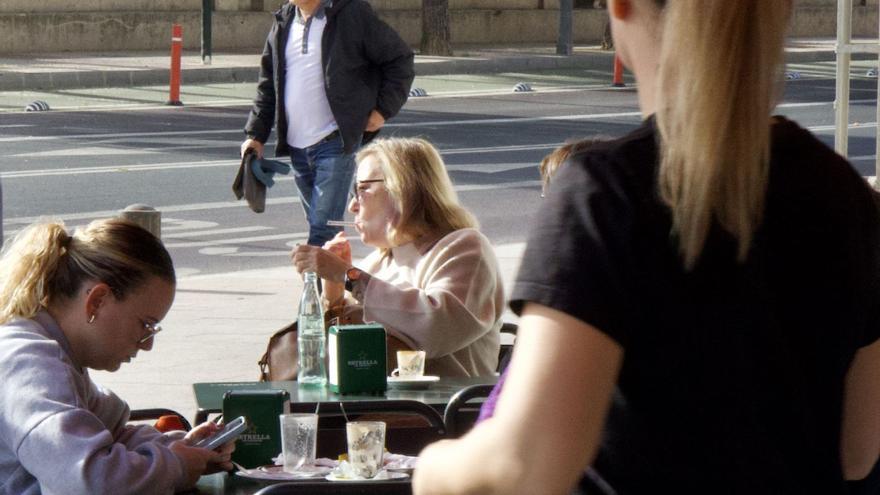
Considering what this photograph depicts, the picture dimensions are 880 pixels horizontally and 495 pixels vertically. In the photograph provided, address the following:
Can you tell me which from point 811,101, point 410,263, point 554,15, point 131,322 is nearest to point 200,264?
point 410,263

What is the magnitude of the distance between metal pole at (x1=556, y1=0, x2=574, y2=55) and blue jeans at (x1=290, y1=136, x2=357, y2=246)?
24.6 meters

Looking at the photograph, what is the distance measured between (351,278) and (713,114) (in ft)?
11.6

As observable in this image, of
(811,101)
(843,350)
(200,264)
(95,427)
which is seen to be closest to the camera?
(843,350)

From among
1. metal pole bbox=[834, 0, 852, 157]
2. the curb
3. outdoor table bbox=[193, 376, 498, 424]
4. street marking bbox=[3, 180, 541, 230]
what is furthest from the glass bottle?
the curb

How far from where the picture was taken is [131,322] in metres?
3.55

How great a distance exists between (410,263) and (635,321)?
3.74 meters

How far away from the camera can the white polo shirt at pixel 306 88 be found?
333 inches

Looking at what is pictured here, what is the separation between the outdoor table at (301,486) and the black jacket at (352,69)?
15.4 ft

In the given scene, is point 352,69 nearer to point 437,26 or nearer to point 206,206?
point 206,206

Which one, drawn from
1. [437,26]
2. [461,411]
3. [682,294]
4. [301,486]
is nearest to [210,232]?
[461,411]

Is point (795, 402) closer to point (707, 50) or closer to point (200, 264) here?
point (707, 50)

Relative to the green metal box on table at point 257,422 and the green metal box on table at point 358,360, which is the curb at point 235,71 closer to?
the green metal box on table at point 358,360

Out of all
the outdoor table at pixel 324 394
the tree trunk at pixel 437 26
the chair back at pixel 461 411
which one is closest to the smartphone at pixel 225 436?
the outdoor table at pixel 324 394

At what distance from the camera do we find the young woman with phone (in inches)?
130
